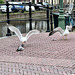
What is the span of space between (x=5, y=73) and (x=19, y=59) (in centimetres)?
108

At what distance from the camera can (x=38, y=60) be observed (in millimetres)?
5402

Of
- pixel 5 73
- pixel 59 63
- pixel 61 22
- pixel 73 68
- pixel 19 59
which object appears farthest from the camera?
pixel 61 22

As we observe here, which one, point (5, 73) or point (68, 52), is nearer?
point (5, 73)

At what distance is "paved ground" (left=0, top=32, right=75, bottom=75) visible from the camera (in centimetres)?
→ 459

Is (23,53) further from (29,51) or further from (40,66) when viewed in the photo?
(40,66)

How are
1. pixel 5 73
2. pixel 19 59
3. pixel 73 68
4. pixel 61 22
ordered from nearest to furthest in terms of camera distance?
pixel 5 73 → pixel 73 68 → pixel 19 59 → pixel 61 22

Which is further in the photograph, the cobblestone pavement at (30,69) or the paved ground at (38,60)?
the paved ground at (38,60)

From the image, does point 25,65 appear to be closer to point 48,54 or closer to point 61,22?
point 48,54

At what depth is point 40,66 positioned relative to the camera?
4.93m

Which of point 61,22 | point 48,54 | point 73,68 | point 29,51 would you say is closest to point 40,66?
point 73,68

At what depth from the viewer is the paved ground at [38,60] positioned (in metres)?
4.59

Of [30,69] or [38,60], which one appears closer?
[30,69]

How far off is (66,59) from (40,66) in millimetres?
835

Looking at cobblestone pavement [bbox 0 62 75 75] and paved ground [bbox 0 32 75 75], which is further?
paved ground [bbox 0 32 75 75]
